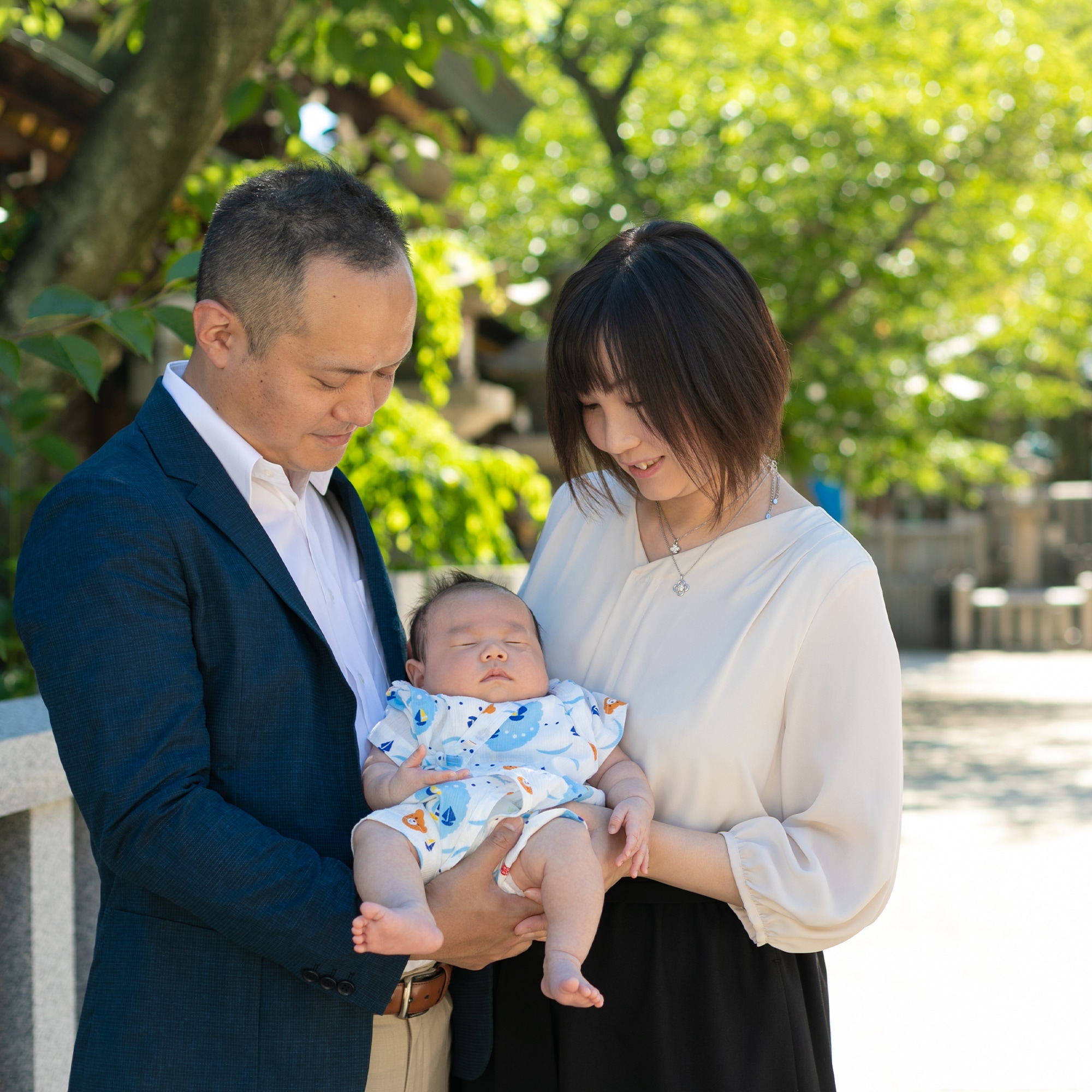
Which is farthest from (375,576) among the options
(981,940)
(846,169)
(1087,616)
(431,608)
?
(1087,616)

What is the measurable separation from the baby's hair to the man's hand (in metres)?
0.46

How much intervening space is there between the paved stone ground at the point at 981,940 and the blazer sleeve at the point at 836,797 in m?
2.37

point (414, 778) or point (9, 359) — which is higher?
point (9, 359)

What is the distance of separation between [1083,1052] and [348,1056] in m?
3.39

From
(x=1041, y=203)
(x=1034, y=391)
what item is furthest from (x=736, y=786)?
(x=1034, y=391)

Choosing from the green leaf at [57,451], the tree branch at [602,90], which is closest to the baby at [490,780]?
the green leaf at [57,451]

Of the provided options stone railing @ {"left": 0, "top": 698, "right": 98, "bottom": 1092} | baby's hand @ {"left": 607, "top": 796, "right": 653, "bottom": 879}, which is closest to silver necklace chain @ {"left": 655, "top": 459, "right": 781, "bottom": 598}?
baby's hand @ {"left": 607, "top": 796, "right": 653, "bottom": 879}

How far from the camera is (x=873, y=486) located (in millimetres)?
12719

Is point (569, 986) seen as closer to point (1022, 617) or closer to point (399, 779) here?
point (399, 779)

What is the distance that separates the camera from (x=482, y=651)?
2.02 meters

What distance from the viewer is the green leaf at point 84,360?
2369mm

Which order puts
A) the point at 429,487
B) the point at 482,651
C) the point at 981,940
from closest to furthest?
the point at 482,651 < the point at 429,487 < the point at 981,940

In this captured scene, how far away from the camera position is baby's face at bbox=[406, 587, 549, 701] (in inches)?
79.3

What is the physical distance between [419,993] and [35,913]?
1.14 metres
